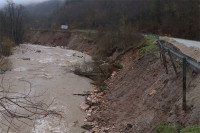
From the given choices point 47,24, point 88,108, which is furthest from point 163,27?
point 47,24

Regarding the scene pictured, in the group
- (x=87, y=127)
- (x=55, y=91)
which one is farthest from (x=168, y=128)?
(x=55, y=91)

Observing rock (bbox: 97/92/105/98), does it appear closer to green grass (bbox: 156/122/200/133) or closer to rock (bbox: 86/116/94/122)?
rock (bbox: 86/116/94/122)

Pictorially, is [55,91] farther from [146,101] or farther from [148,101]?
[148,101]

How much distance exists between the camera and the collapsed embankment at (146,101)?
8511mm

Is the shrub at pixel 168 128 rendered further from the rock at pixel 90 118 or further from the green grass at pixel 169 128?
the rock at pixel 90 118

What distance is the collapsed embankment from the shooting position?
8.51m

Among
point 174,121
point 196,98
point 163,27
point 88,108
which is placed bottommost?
point 88,108

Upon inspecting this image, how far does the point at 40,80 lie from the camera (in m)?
22.1

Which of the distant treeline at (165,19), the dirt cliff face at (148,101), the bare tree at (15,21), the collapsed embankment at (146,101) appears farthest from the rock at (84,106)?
the bare tree at (15,21)

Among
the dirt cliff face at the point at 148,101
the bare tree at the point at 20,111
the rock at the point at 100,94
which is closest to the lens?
the bare tree at the point at 20,111

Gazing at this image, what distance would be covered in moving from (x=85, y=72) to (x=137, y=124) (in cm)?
1442

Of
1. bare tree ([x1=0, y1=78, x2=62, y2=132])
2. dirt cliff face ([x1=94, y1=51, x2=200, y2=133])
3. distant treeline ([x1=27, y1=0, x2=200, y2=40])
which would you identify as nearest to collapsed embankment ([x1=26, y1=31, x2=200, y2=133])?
dirt cliff face ([x1=94, y1=51, x2=200, y2=133])

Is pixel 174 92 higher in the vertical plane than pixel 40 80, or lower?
higher

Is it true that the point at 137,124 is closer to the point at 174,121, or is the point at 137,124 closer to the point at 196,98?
the point at 174,121
